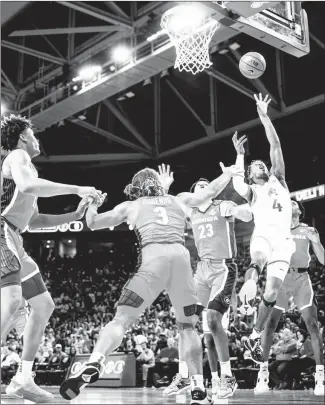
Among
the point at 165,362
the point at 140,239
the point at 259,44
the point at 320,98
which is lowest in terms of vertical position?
the point at 165,362

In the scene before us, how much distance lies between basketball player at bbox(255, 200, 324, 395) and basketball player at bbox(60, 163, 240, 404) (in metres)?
3.13

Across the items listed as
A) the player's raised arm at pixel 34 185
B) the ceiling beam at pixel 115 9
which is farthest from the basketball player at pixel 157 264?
the ceiling beam at pixel 115 9

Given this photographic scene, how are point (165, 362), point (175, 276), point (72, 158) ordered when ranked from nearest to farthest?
point (175, 276), point (165, 362), point (72, 158)

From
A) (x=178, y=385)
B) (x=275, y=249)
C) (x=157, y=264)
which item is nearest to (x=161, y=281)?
(x=157, y=264)

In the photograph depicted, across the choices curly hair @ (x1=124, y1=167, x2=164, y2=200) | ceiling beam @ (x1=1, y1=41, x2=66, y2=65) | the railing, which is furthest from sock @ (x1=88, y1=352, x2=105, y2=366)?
ceiling beam @ (x1=1, y1=41, x2=66, y2=65)

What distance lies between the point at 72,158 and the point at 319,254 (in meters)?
21.8

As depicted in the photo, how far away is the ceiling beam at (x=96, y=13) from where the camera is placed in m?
17.2

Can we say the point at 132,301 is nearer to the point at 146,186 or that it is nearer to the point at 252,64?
the point at 146,186

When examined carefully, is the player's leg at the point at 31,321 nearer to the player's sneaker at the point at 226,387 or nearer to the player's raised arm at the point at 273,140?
the player's sneaker at the point at 226,387

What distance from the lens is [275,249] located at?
7676 millimetres

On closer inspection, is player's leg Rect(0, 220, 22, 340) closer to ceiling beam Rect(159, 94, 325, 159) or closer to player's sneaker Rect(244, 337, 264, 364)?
player's sneaker Rect(244, 337, 264, 364)

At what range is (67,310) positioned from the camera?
25.0m

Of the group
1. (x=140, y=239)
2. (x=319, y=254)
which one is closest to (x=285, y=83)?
(x=319, y=254)

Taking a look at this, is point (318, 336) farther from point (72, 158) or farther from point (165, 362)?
point (72, 158)
